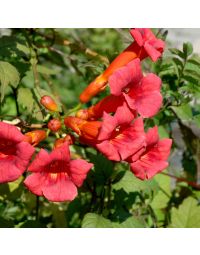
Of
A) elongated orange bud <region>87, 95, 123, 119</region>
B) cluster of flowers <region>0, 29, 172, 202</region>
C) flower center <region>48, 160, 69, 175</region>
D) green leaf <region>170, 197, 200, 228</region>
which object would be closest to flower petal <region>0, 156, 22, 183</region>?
cluster of flowers <region>0, 29, 172, 202</region>

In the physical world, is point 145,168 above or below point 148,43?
below

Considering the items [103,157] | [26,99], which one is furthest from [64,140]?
[103,157]

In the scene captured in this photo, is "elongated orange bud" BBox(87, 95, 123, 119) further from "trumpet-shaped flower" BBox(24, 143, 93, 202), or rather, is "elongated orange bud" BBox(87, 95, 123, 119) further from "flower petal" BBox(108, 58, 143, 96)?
"trumpet-shaped flower" BBox(24, 143, 93, 202)

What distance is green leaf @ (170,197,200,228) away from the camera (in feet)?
7.95

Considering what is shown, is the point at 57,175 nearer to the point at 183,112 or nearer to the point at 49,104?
the point at 49,104

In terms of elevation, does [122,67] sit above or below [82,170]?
above

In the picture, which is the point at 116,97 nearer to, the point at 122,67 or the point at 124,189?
the point at 122,67

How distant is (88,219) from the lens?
208 cm

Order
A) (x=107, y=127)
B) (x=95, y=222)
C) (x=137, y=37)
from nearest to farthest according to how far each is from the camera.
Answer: (x=107, y=127) < (x=137, y=37) < (x=95, y=222)

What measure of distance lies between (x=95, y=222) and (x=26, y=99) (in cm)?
57

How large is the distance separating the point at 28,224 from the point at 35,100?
1.78 ft

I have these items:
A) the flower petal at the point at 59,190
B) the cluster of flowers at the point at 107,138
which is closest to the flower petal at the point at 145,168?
the cluster of flowers at the point at 107,138

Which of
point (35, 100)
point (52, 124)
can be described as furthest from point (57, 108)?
point (35, 100)

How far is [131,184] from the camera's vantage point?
2178 millimetres
